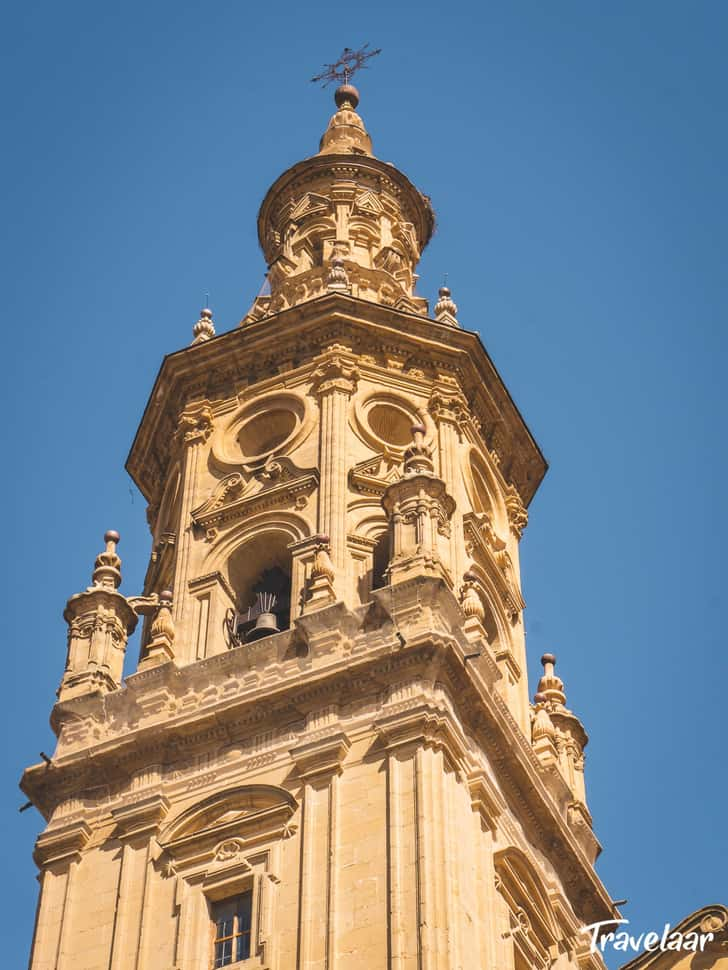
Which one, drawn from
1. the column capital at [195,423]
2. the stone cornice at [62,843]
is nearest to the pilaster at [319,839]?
the stone cornice at [62,843]

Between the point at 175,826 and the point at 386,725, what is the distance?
370cm

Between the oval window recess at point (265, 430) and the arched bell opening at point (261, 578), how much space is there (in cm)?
266

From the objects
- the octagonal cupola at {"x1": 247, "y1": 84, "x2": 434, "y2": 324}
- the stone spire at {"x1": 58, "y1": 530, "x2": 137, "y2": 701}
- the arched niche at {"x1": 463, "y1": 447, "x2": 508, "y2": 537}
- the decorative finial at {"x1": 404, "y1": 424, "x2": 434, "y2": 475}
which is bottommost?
the stone spire at {"x1": 58, "y1": 530, "x2": 137, "y2": 701}

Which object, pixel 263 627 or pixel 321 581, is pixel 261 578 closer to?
pixel 263 627

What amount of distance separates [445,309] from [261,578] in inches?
331

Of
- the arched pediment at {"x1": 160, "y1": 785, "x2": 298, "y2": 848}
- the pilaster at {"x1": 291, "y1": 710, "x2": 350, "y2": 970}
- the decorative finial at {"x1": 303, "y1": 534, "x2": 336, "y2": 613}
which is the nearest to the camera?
the pilaster at {"x1": 291, "y1": 710, "x2": 350, "y2": 970}

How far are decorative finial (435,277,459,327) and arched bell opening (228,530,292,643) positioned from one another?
709 cm

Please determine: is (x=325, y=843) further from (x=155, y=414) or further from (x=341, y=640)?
(x=155, y=414)

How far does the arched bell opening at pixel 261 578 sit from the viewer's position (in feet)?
149

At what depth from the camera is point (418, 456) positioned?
44.8 m

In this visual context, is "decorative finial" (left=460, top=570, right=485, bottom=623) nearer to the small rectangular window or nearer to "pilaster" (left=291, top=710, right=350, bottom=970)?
"pilaster" (left=291, top=710, right=350, bottom=970)

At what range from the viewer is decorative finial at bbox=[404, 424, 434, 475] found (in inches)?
1750

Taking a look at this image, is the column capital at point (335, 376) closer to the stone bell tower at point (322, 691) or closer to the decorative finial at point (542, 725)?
the stone bell tower at point (322, 691)

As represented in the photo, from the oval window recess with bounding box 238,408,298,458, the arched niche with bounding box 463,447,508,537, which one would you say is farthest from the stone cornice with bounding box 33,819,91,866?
the arched niche with bounding box 463,447,508,537
